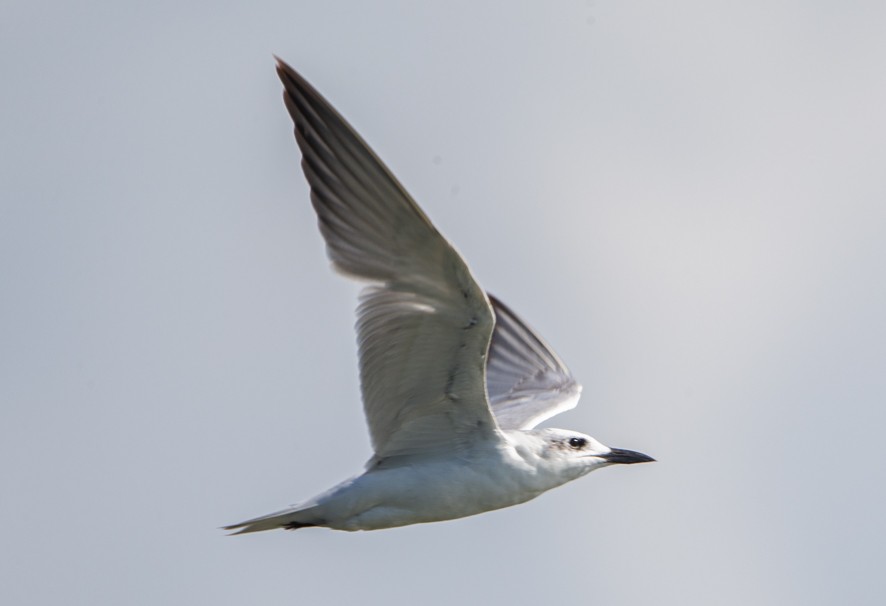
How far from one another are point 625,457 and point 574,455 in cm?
57

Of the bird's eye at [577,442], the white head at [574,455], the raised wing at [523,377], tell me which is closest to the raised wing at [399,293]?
the white head at [574,455]

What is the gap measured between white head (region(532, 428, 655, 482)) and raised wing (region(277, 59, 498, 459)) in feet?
1.88

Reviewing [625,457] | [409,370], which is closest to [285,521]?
[409,370]

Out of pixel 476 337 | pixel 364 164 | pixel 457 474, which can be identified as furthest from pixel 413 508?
pixel 364 164

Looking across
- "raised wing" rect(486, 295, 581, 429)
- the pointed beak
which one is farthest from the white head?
"raised wing" rect(486, 295, 581, 429)

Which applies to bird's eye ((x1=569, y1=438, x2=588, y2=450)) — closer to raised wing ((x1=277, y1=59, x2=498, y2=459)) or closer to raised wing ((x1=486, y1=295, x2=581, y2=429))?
raised wing ((x1=277, y1=59, x2=498, y2=459))

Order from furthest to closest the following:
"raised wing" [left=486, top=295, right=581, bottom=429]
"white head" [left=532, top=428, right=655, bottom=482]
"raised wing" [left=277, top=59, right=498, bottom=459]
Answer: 1. "raised wing" [left=486, top=295, right=581, bottom=429]
2. "white head" [left=532, top=428, right=655, bottom=482]
3. "raised wing" [left=277, top=59, right=498, bottom=459]

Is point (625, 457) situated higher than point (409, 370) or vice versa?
point (409, 370)

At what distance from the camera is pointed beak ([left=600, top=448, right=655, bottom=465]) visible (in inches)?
509

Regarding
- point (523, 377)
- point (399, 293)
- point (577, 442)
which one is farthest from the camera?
point (523, 377)

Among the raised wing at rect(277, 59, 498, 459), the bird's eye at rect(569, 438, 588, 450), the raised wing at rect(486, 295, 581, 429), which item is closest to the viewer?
the raised wing at rect(277, 59, 498, 459)

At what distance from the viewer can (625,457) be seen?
12969 mm

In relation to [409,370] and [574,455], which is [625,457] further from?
[409,370]

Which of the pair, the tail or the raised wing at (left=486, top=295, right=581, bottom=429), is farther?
the raised wing at (left=486, top=295, right=581, bottom=429)
